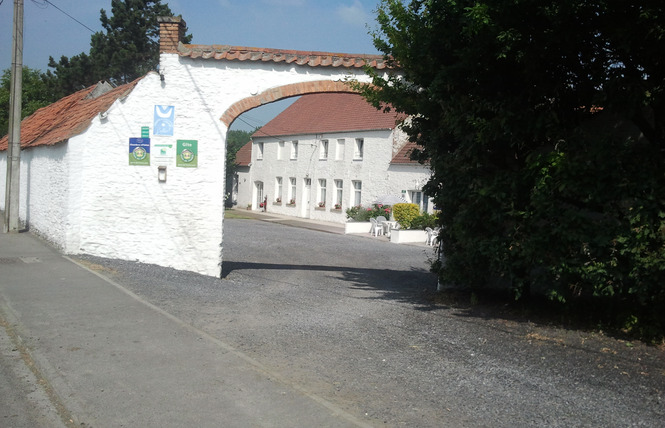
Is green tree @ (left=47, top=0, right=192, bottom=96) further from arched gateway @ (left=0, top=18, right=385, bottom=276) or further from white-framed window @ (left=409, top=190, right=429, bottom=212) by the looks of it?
arched gateway @ (left=0, top=18, right=385, bottom=276)

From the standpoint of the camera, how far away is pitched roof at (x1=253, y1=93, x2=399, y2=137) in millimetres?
37200

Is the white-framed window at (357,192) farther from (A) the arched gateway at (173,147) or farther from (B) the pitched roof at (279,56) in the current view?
(A) the arched gateway at (173,147)

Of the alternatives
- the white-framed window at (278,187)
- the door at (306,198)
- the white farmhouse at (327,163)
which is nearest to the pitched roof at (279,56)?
the white farmhouse at (327,163)

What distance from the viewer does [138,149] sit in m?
12.8

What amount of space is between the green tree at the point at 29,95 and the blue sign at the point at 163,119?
1395 inches

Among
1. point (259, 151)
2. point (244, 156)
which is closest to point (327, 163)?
point (259, 151)

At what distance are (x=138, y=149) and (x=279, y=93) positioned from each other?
3.07 metres

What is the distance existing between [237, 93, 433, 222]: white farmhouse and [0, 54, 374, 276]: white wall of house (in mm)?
17938

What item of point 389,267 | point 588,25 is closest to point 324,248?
point 389,267

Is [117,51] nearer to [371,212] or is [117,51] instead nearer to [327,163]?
[327,163]

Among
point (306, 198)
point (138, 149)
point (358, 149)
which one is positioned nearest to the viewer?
point (138, 149)

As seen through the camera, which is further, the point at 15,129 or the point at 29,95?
the point at 29,95

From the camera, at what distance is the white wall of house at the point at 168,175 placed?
1276 centimetres

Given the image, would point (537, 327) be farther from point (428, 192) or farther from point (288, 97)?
point (288, 97)
